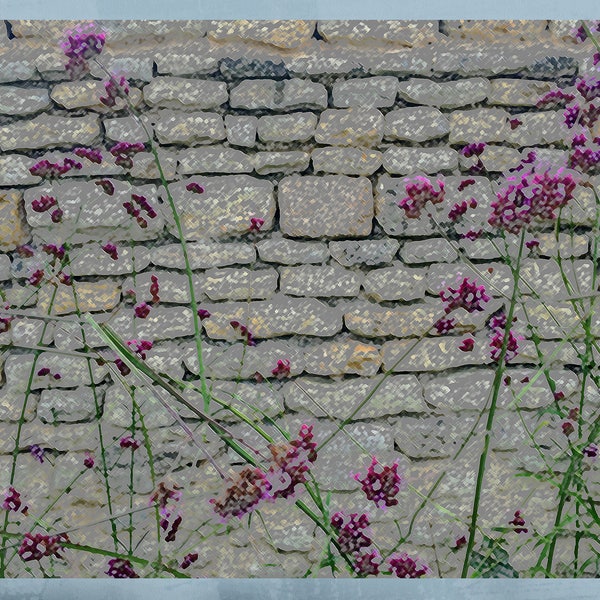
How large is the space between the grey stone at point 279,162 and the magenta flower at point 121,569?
88cm

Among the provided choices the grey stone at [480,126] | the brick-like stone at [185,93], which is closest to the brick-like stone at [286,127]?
the brick-like stone at [185,93]

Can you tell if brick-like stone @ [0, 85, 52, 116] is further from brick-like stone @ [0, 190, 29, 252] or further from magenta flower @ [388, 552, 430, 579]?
magenta flower @ [388, 552, 430, 579]

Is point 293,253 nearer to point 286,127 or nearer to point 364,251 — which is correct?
point 364,251

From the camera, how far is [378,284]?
190cm

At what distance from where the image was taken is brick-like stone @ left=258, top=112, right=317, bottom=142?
1.91 metres

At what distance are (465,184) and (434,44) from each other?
1.03 feet

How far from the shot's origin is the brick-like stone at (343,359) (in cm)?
188

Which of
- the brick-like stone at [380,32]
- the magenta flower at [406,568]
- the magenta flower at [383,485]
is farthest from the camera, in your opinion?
the brick-like stone at [380,32]

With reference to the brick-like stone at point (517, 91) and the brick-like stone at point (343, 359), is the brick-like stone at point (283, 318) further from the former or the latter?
the brick-like stone at point (517, 91)

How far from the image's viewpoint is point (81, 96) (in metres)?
1.90

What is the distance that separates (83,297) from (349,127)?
69cm

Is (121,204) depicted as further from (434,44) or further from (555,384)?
(555,384)

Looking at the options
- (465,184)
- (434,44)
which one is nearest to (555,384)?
(465,184)

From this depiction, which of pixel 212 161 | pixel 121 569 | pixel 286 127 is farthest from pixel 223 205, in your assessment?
pixel 121 569
